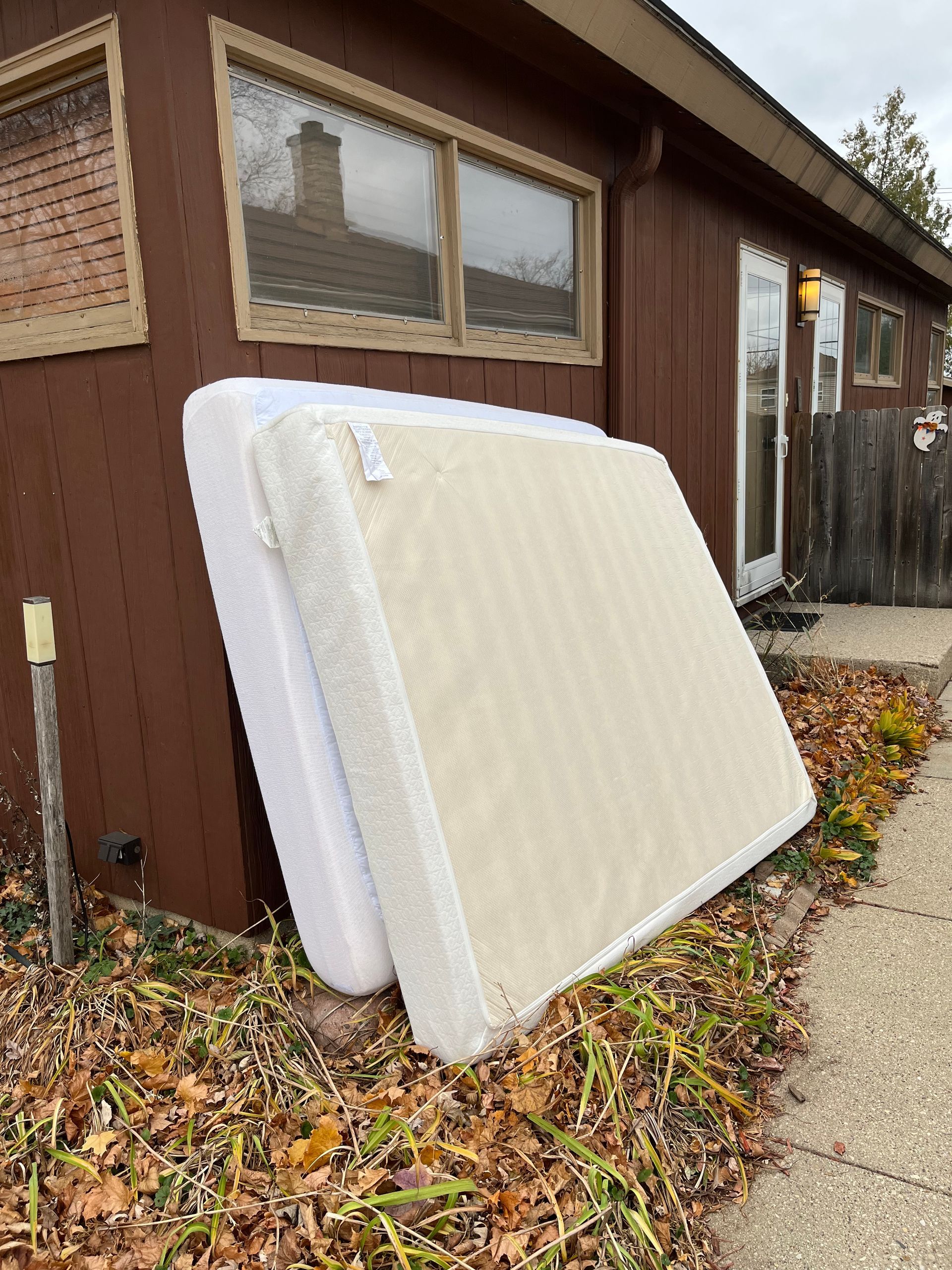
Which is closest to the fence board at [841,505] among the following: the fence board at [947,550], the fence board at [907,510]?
the fence board at [907,510]

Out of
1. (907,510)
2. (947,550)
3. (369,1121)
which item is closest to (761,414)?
(907,510)

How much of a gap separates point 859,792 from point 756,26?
76199 millimetres

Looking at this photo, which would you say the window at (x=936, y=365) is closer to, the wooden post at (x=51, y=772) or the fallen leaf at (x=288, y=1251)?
the wooden post at (x=51, y=772)

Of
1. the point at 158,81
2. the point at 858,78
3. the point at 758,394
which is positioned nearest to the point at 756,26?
the point at 858,78

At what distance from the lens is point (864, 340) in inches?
330

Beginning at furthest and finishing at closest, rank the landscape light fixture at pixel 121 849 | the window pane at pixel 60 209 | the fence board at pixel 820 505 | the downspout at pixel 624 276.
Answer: the fence board at pixel 820 505 < the downspout at pixel 624 276 < the landscape light fixture at pixel 121 849 < the window pane at pixel 60 209

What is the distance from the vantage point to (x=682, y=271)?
4.84 m

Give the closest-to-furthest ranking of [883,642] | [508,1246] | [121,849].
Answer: [508,1246], [121,849], [883,642]

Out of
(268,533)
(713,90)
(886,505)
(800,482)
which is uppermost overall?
(713,90)

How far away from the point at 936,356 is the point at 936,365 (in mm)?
149

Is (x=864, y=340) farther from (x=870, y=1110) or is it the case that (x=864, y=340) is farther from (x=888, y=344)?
(x=870, y=1110)

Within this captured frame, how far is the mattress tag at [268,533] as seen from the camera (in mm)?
1955

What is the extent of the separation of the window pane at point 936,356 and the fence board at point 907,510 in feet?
18.5

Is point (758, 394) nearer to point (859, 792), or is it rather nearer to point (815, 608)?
point (815, 608)
